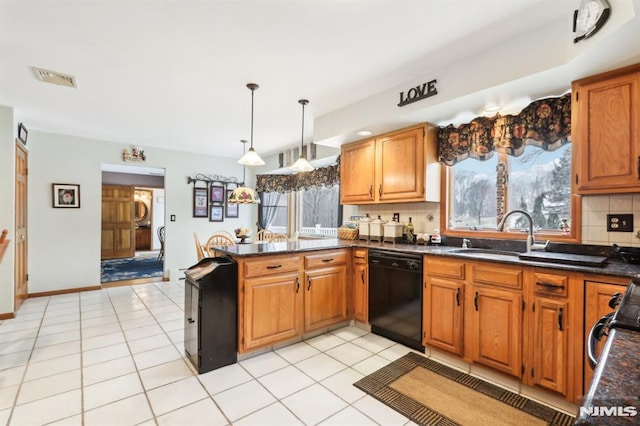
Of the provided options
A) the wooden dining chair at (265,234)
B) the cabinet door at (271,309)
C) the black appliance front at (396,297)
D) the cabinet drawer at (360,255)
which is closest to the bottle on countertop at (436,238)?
the black appliance front at (396,297)

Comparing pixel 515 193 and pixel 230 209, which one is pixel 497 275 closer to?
pixel 515 193

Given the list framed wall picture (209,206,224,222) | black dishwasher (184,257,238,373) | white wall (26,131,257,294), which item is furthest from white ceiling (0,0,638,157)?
framed wall picture (209,206,224,222)

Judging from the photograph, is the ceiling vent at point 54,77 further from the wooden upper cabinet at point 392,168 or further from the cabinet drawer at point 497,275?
the cabinet drawer at point 497,275

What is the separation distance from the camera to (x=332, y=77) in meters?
2.77

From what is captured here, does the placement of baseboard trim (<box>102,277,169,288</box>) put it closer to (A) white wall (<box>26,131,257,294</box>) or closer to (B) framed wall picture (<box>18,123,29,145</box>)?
(A) white wall (<box>26,131,257,294</box>)

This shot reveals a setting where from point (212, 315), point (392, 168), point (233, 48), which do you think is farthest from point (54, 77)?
point (392, 168)

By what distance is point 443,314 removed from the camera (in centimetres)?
251

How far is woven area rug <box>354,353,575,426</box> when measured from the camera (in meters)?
1.82

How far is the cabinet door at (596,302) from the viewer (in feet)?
5.60

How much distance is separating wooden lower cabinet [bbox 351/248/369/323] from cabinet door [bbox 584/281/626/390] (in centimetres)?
175

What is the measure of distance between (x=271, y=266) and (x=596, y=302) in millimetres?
2239

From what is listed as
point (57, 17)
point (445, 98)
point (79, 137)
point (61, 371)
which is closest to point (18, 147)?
point (79, 137)

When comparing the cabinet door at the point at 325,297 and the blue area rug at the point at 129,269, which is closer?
the cabinet door at the point at 325,297

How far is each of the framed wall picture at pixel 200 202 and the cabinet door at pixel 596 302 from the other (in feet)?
19.2
